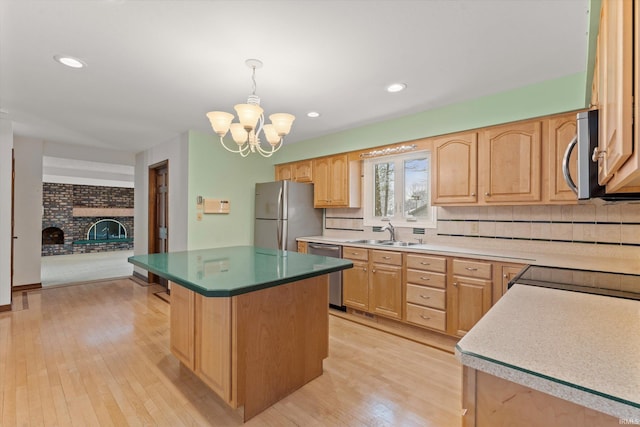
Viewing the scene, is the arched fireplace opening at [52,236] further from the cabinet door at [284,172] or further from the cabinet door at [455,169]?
the cabinet door at [455,169]

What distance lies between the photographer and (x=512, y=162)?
2707mm

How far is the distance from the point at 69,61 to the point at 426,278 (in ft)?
11.7

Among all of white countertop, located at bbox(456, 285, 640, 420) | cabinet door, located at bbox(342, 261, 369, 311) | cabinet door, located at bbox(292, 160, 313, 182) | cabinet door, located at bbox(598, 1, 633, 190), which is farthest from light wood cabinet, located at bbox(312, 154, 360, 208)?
cabinet door, located at bbox(598, 1, 633, 190)

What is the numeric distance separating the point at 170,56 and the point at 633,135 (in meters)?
2.56

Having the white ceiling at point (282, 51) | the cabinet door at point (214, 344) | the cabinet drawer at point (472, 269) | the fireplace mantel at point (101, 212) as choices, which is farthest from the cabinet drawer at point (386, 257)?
the fireplace mantel at point (101, 212)

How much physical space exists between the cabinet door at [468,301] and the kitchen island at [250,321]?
1.29 metres

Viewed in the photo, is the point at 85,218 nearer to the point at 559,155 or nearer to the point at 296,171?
the point at 296,171

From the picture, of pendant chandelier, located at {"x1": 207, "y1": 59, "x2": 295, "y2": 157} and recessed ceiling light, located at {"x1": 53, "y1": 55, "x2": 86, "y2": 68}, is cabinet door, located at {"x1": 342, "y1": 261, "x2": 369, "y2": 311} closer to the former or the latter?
pendant chandelier, located at {"x1": 207, "y1": 59, "x2": 295, "y2": 157}

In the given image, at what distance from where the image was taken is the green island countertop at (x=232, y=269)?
148 centimetres

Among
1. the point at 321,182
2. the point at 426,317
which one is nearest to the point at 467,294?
the point at 426,317

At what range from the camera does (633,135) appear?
0.60 meters

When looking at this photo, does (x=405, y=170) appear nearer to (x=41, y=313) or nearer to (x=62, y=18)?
(x=62, y=18)

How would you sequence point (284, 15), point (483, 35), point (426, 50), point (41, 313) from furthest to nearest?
point (41, 313), point (426, 50), point (483, 35), point (284, 15)

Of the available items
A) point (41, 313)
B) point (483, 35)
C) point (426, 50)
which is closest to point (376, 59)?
point (426, 50)
